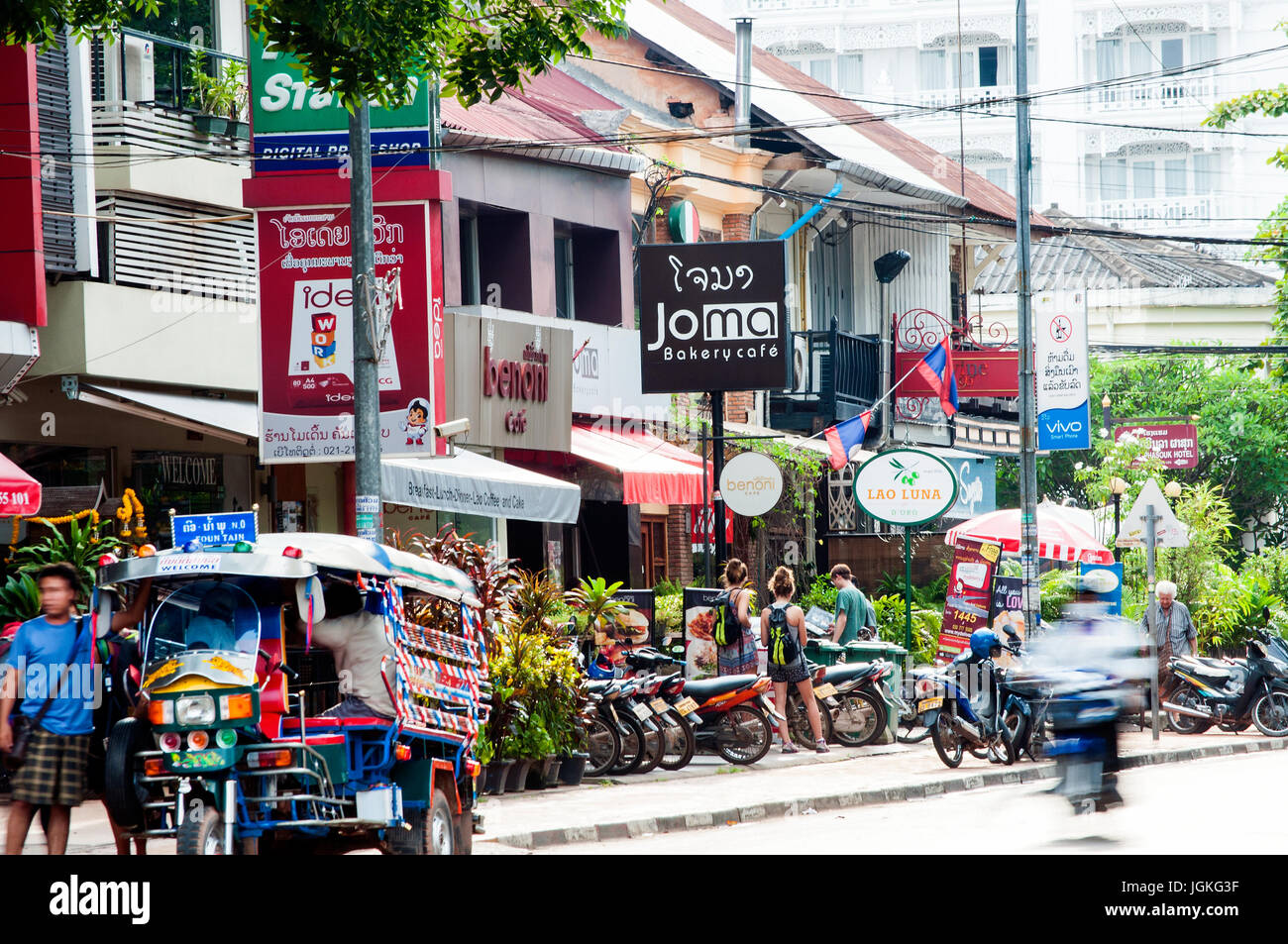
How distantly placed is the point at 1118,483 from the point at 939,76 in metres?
43.2

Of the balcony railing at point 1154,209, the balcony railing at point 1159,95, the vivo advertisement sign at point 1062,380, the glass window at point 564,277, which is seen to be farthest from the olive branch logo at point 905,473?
the balcony railing at point 1159,95

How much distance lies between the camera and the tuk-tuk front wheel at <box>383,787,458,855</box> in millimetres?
10062

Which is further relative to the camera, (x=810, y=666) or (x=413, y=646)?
(x=810, y=666)

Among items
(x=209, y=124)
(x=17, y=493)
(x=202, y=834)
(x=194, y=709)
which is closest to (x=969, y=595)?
(x=209, y=124)

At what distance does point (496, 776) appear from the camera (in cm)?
1552

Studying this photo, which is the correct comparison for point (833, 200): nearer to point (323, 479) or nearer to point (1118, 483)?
point (1118, 483)

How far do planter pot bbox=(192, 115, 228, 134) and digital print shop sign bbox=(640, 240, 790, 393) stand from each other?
196 inches

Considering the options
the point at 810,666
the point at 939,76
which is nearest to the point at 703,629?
the point at 810,666

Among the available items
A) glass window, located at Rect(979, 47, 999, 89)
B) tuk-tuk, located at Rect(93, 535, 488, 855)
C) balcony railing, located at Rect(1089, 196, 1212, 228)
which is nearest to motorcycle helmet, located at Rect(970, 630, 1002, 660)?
tuk-tuk, located at Rect(93, 535, 488, 855)

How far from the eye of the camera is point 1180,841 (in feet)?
37.6

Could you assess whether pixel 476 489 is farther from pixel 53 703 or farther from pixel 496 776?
pixel 53 703

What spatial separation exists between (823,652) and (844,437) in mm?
7312

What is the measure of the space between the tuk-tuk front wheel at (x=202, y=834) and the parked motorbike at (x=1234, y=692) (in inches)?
613

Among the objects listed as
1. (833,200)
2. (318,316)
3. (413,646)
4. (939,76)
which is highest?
(939,76)
